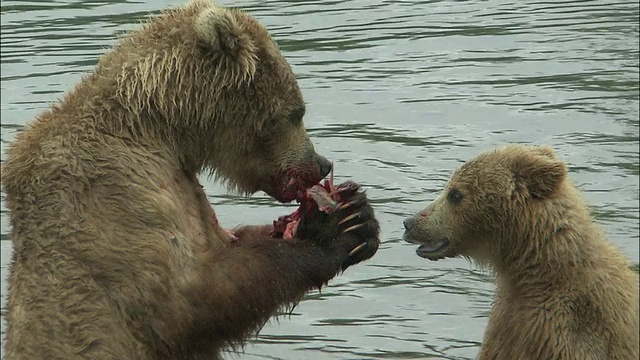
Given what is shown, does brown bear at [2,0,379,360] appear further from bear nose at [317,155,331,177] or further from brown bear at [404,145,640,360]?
brown bear at [404,145,640,360]

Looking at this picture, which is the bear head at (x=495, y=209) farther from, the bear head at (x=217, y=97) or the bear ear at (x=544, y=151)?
the bear head at (x=217, y=97)

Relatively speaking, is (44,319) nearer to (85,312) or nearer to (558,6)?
(85,312)

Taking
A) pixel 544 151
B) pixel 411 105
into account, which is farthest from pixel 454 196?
pixel 411 105

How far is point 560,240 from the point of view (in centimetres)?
786

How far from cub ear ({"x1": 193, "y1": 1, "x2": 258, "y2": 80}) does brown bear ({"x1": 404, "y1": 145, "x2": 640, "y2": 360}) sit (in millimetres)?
1844

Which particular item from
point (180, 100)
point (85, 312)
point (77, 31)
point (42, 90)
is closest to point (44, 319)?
point (85, 312)

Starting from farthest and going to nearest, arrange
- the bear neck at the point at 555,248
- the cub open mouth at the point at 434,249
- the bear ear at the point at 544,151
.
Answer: the cub open mouth at the point at 434,249, the bear ear at the point at 544,151, the bear neck at the point at 555,248

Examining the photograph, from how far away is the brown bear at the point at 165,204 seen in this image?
651 cm

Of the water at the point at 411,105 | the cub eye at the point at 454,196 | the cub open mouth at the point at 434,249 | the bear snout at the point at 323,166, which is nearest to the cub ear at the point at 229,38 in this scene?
the bear snout at the point at 323,166

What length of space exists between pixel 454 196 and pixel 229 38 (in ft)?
6.97

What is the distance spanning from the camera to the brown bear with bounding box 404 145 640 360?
7.57 m

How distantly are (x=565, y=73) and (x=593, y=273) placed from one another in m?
Answer: 7.57

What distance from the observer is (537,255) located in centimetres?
792

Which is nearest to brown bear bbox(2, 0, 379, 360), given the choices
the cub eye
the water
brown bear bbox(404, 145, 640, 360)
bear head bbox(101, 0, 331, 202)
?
bear head bbox(101, 0, 331, 202)
